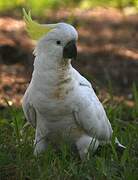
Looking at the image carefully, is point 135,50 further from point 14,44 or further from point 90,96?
point 90,96

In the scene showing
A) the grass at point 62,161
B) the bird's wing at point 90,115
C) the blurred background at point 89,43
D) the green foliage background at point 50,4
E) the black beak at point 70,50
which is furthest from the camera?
the green foliage background at point 50,4

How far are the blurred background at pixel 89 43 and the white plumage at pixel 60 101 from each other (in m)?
1.27

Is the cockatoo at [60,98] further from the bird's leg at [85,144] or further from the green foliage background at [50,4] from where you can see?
the green foliage background at [50,4]

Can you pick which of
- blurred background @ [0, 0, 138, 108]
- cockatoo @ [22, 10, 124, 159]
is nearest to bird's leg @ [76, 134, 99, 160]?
cockatoo @ [22, 10, 124, 159]

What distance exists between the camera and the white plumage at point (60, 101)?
14.1 feet

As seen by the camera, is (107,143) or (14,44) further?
(14,44)

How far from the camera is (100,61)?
742 centimetres

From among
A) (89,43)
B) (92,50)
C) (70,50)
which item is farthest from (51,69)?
(89,43)

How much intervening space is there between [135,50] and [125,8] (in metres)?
1.34

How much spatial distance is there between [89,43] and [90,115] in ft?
11.3

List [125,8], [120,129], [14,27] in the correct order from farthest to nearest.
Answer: [125,8], [14,27], [120,129]

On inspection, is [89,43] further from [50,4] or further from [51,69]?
[51,69]

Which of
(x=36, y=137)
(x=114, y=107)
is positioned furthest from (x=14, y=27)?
(x=36, y=137)

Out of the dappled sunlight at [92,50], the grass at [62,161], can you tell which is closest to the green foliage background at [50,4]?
the dappled sunlight at [92,50]
